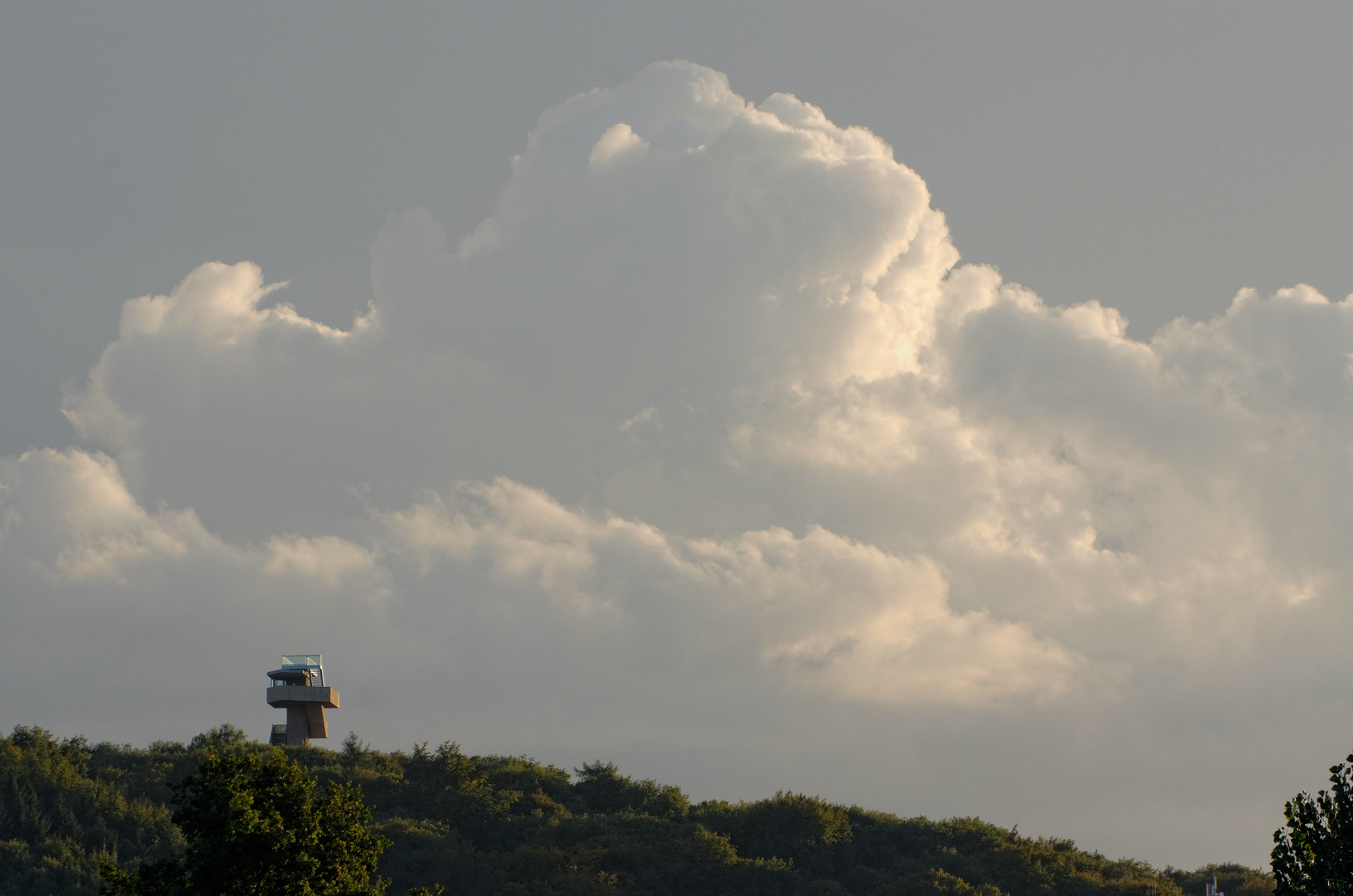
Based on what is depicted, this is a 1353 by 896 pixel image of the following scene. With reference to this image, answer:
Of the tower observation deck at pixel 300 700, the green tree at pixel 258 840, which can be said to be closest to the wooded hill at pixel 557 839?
the tower observation deck at pixel 300 700

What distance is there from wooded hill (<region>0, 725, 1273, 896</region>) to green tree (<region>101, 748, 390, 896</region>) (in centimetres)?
4775

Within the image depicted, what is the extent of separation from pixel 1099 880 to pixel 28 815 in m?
74.6

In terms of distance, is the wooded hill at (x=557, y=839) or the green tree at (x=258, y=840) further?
the wooded hill at (x=557, y=839)

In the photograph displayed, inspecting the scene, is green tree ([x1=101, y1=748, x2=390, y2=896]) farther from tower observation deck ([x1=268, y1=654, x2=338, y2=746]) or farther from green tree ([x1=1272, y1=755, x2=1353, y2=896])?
tower observation deck ([x1=268, y1=654, x2=338, y2=746])

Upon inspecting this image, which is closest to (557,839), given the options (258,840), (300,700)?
(300,700)

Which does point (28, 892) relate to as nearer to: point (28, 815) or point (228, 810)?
point (28, 815)

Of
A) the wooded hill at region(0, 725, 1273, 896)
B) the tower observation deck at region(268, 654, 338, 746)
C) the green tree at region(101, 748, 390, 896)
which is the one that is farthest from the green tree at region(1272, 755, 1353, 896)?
the tower observation deck at region(268, 654, 338, 746)

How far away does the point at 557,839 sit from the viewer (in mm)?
93750

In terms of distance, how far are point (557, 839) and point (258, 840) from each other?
6299cm

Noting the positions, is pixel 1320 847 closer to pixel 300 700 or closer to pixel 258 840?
pixel 258 840

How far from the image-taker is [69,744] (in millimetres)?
109875

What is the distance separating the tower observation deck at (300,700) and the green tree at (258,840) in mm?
79698

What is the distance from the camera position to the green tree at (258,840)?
1318 inches

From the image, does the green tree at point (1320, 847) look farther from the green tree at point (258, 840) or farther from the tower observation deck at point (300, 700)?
the tower observation deck at point (300, 700)
